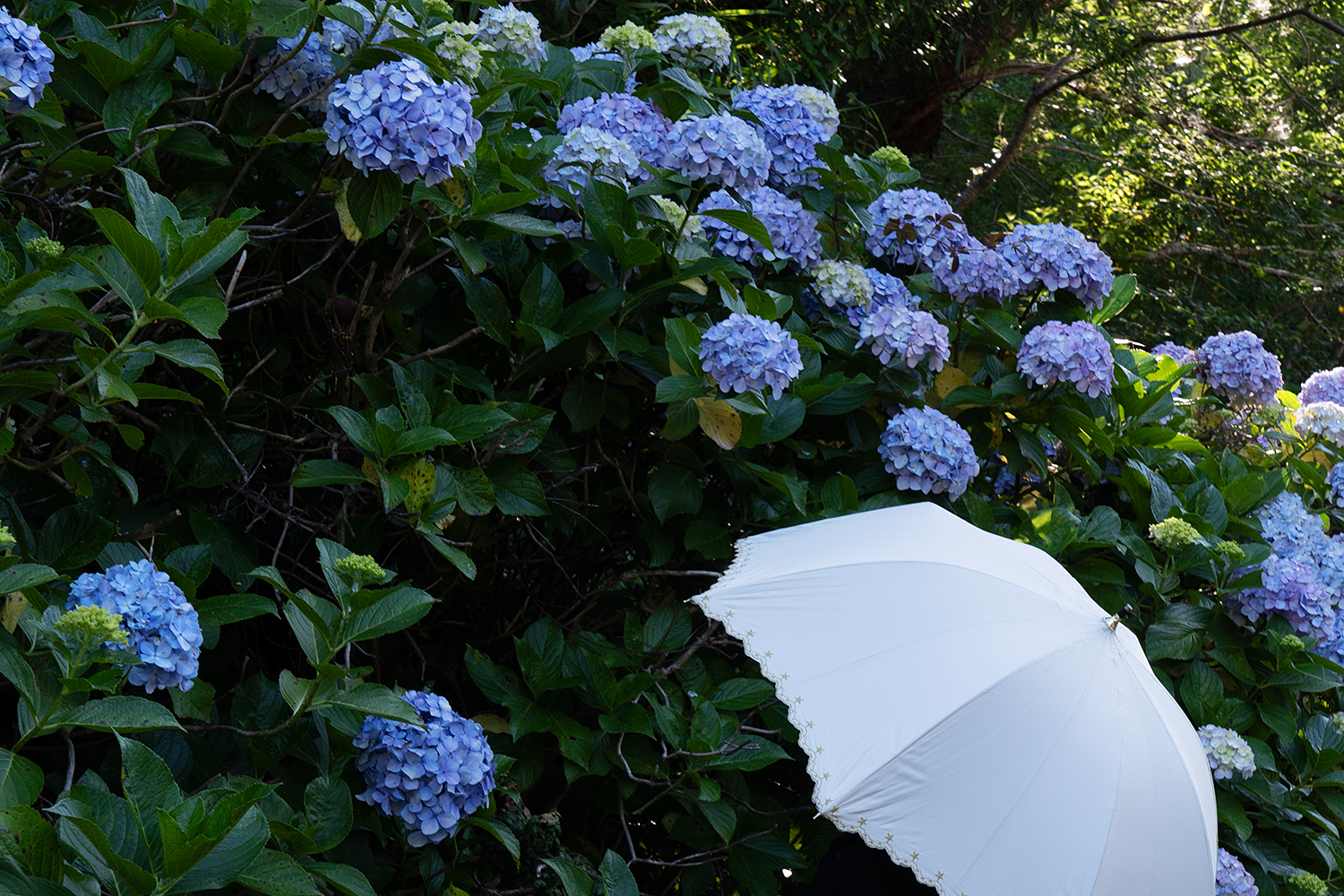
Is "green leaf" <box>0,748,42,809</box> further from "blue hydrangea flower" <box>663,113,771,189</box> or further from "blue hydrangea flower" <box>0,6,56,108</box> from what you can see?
"blue hydrangea flower" <box>663,113,771,189</box>

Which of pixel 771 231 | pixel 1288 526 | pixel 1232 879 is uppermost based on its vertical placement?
pixel 771 231

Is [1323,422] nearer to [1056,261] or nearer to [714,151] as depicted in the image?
[1056,261]

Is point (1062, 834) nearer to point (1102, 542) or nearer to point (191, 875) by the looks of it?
point (1102, 542)

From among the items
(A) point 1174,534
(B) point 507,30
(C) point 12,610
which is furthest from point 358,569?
(A) point 1174,534

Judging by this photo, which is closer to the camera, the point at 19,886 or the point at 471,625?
the point at 19,886

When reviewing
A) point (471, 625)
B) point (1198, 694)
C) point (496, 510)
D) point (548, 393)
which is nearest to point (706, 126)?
point (548, 393)

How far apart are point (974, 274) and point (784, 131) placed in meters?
0.53

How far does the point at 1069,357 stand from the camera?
7.32 ft

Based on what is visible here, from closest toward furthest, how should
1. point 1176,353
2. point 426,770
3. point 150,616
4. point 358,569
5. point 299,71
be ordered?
point 150,616 < point 358,569 < point 426,770 < point 299,71 < point 1176,353

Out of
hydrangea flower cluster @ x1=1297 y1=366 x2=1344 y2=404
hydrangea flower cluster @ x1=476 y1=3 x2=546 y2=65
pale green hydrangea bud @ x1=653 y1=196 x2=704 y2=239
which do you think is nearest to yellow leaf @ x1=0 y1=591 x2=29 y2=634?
pale green hydrangea bud @ x1=653 y1=196 x2=704 y2=239

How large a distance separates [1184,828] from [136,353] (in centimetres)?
167

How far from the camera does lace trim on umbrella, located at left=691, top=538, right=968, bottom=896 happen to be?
5.07 ft

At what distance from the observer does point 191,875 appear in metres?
0.99

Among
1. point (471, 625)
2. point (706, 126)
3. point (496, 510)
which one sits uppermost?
Answer: point (706, 126)
